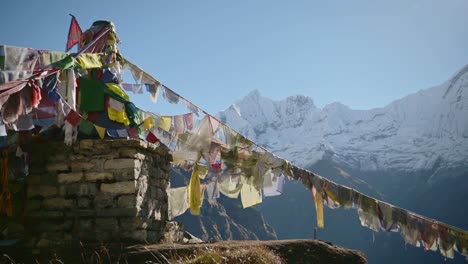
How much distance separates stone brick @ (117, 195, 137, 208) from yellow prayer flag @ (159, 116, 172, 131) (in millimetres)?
3334

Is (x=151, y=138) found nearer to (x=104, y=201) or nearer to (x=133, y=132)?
(x=133, y=132)

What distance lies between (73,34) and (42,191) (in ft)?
15.9

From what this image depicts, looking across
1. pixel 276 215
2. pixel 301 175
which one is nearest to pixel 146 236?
pixel 301 175

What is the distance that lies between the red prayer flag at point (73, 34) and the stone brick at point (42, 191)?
439 cm

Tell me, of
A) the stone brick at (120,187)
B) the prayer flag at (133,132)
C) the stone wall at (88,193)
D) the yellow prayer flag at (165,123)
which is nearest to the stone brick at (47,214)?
the stone wall at (88,193)

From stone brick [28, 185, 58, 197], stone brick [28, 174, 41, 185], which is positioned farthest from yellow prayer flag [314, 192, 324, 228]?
stone brick [28, 174, 41, 185]

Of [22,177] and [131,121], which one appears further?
[131,121]

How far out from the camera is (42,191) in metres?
8.97

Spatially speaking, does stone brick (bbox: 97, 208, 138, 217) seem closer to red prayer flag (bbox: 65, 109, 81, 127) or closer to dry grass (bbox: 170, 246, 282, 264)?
red prayer flag (bbox: 65, 109, 81, 127)

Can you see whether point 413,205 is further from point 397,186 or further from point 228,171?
point 228,171

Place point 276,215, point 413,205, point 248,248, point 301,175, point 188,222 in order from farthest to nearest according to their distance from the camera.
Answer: point 276,215 < point 413,205 < point 188,222 < point 301,175 < point 248,248

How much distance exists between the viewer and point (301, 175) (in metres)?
11.2

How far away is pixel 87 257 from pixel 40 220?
2.06 meters

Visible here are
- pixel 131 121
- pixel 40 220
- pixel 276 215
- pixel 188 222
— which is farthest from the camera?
pixel 276 215
